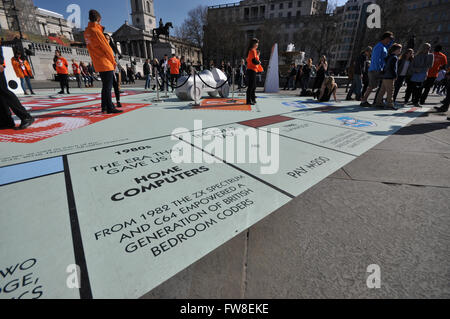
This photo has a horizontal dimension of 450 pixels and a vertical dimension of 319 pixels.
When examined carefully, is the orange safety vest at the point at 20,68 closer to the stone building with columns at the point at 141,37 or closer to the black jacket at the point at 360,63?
the black jacket at the point at 360,63

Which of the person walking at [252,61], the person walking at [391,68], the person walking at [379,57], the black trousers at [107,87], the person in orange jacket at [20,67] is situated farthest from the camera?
the person in orange jacket at [20,67]

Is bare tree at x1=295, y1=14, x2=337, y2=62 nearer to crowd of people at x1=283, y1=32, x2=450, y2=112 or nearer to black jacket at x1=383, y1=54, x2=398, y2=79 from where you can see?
crowd of people at x1=283, y1=32, x2=450, y2=112

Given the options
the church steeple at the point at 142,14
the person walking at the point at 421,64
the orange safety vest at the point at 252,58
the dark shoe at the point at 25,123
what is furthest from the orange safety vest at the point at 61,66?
the church steeple at the point at 142,14

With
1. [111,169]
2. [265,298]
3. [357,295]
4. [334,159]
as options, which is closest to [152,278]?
[265,298]

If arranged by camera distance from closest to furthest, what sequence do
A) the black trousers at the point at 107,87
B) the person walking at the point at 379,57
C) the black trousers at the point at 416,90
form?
the black trousers at the point at 107,87 < the person walking at the point at 379,57 < the black trousers at the point at 416,90

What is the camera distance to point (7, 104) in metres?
3.80

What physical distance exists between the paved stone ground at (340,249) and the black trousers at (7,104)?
4806 mm

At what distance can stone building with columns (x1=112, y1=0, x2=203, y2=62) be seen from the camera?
5966 cm

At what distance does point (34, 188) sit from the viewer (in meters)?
1.99

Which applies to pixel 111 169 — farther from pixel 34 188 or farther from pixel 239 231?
pixel 239 231

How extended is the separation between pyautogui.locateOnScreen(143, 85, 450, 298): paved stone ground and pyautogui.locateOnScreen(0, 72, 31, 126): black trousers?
15.8 feet

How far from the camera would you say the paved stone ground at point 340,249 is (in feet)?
3.59

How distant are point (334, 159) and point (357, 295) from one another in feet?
6.64

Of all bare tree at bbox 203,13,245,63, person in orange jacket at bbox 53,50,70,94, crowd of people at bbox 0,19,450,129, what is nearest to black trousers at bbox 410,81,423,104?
crowd of people at bbox 0,19,450,129
